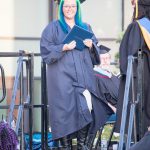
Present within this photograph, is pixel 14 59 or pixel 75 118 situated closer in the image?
pixel 75 118

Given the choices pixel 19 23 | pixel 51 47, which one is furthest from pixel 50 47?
pixel 19 23

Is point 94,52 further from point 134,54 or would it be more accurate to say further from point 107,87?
point 134,54

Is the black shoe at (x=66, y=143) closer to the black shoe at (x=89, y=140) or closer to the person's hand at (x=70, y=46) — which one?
the black shoe at (x=89, y=140)

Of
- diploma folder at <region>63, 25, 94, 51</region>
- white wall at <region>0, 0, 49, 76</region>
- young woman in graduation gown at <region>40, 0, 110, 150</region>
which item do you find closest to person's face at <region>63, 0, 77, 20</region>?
young woman in graduation gown at <region>40, 0, 110, 150</region>

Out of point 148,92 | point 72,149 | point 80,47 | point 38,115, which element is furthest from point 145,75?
point 38,115

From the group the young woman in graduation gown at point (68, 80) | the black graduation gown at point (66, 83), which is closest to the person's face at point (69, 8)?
the young woman in graduation gown at point (68, 80)

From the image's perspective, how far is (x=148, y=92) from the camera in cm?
621

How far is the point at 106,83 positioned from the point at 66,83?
87cm

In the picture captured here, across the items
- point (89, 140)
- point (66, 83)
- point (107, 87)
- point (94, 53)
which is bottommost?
point (89, 140)

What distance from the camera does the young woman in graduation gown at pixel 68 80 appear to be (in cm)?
681

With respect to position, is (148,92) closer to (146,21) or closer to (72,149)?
(146,21)

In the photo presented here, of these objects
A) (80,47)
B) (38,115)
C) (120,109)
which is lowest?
(38,115)

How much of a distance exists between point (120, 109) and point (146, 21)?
89 centimetres

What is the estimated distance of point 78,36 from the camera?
675 cm
